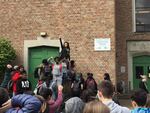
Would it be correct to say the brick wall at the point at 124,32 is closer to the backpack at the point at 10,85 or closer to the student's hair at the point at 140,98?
the backpack at the point at 10,85

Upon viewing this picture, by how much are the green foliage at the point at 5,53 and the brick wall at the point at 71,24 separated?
0.81m

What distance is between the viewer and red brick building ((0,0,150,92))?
18.9 meters

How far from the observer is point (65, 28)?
1922cm

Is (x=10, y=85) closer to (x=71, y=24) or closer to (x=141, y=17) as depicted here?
(x=71, y=24)

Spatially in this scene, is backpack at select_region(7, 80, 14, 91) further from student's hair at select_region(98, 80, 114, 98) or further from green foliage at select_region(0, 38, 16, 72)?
student's hair at select_region(98, 80, 114, 98)

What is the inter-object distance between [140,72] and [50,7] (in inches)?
240

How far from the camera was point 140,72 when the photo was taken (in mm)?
21984

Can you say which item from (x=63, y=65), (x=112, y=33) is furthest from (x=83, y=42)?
(x=63, y=65)

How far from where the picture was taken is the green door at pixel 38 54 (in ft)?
64.2

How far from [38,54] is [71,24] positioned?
2155 millimetres

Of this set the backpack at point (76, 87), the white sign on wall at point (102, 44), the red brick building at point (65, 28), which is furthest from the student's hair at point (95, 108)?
the white sign on wall at point (102, 44)

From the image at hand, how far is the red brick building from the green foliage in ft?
2.64

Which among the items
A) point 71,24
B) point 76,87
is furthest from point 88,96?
point 71,24

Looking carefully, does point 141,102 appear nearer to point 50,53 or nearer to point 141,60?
point 50,53
